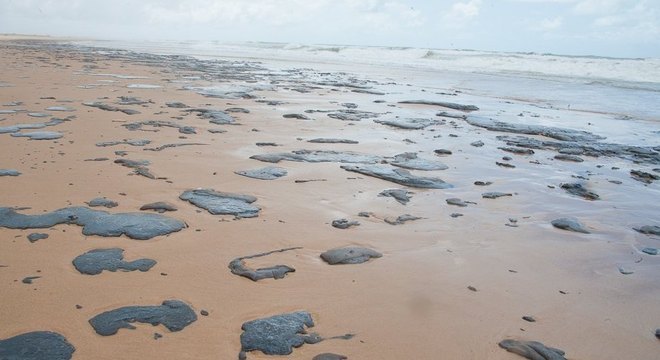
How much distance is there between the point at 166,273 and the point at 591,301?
8.32 ft

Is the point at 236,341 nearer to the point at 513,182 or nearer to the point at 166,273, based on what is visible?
the point at 166,273

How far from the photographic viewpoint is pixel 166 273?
2912mm

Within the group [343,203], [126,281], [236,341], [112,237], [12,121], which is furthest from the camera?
[12,121]

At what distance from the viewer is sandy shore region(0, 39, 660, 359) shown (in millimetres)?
2424

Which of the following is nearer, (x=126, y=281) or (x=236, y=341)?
(x=236, y=341)

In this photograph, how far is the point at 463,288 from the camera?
2.98 metres

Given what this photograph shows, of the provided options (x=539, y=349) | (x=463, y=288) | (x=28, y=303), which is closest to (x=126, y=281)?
(x=28, y=303)

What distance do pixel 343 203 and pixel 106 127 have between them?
4.34 meters

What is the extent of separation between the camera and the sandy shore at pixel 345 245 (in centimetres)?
242

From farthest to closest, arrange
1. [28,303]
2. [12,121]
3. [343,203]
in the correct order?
[12,121], [343,203], [28,303]

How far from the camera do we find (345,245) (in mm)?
3521

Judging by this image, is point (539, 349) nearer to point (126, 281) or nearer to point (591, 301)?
point (591, 301)

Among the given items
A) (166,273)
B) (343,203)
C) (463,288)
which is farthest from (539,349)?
(343,203)

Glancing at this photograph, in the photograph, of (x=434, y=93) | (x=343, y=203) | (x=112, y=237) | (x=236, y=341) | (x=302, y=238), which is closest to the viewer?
(x=236, y=341)
